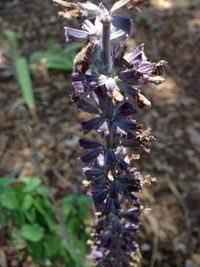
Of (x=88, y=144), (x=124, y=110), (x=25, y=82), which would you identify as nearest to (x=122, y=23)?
(x=124, y=110)

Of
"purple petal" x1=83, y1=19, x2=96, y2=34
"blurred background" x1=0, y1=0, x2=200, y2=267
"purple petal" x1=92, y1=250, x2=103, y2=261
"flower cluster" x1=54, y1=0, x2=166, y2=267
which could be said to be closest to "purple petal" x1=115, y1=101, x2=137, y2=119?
"flower cluster" x1=54, y1=0, x2=166, y2=267

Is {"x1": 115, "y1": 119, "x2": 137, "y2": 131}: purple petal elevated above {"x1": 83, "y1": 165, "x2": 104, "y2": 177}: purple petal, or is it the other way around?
{"x1": 115, "y1": 119, "x2": 137, "y2": 131}: purple petal

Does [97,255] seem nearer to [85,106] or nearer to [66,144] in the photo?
[85,106]

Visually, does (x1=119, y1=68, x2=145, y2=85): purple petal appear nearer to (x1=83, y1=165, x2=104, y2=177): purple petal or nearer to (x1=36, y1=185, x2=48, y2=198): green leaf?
(x1=83, y1=165, x2=104, y2=177): purple petal

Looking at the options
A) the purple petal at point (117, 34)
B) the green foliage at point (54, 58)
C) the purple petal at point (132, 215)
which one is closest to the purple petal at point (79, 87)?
the purple petal at point (117, 34)

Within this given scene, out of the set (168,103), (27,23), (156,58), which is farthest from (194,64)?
(27,23)

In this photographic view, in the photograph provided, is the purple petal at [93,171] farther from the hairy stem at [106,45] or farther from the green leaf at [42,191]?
the green leaf at [42,191]

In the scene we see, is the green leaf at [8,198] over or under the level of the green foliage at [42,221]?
over
